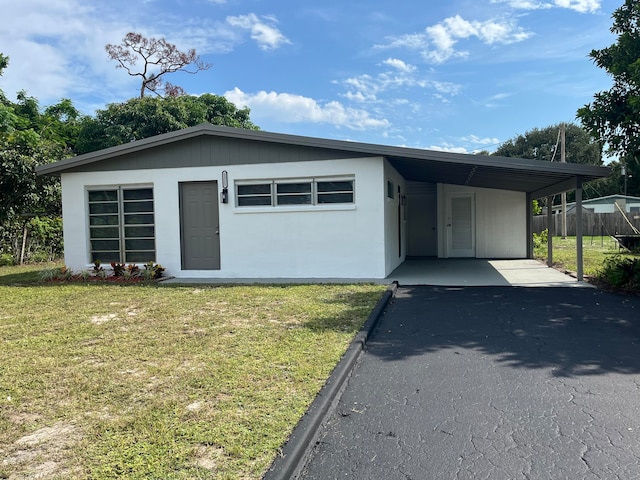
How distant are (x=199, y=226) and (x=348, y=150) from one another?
4.15 m

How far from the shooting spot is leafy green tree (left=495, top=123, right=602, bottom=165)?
126ft

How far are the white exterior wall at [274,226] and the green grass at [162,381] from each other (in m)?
2.73

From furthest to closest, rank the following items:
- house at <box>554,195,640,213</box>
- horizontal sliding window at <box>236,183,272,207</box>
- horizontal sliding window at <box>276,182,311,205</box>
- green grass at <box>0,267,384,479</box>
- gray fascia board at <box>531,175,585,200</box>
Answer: house at <box>554,195,640,213</box>
horizontal sliding window at <box>236,183,272,207</box>
horizontal sliding window at <box>276,182,311,205</box>
gray fascia board at <box>531,175,585,200</box>
green grass at <box>0,267,384,479</box>

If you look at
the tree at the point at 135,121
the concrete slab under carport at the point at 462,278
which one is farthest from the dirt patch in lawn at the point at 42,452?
the tree at the point at 135,121

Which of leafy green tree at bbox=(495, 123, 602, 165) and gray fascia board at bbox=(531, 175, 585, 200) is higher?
leafy green tree at bbox=(495, 123, 602, 165)

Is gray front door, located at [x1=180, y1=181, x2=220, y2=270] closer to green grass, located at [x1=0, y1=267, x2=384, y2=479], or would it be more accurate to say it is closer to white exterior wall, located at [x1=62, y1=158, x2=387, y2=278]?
white exterior wall, located at [x1=62, y1=158, x2=387, y2=278]

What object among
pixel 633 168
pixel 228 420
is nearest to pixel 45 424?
pixel 228 420

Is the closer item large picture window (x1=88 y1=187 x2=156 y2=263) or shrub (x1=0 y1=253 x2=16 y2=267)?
large picture window (x1=88 y1=187 x2=156 y2=263)

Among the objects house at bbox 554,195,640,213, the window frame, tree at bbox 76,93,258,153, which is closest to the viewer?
the window frame

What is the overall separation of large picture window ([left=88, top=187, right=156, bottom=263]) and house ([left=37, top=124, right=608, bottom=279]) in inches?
1.0

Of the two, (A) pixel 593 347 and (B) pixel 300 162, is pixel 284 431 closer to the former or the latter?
(A) pixel 593 347

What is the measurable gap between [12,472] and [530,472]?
2.96 m

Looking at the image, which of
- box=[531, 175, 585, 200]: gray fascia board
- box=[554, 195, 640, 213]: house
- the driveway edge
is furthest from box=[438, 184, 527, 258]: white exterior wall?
box=[554, 195, 640, 213]: house

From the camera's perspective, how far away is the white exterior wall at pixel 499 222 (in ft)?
49.6
